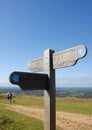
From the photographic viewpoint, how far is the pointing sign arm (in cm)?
423

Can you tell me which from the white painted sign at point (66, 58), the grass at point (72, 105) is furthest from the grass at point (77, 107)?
the white painted sign at point (66, 58)

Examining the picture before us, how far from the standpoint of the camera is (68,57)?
4590mm

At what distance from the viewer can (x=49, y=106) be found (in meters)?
4.71

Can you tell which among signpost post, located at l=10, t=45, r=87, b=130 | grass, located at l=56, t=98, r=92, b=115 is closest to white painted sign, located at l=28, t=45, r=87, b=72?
signpost post, located at l=10, t=45, r=87, b=130

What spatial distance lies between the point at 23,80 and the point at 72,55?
108 cm

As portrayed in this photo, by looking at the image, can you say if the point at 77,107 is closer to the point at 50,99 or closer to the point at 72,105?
the point at 72,105

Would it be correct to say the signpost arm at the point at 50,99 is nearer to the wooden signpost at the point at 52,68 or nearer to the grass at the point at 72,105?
the wooden signpost at the point at 52,68

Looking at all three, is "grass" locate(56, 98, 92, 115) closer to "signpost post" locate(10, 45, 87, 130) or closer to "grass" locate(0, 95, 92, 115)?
"grass" locate(0, 95, 92, 115)

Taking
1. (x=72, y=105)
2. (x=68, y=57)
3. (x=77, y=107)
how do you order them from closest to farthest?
(x=68, y=57) → (x=77, y=107) → (x=72, y=105)

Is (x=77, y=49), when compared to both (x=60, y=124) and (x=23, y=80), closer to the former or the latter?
(x=23, y=80)

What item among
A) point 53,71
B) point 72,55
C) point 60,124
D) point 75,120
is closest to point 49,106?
point 53,71

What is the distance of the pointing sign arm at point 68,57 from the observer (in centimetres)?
423

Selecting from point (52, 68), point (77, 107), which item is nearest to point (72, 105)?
point (77, 107)

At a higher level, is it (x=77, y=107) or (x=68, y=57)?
(x=68, y=57)
